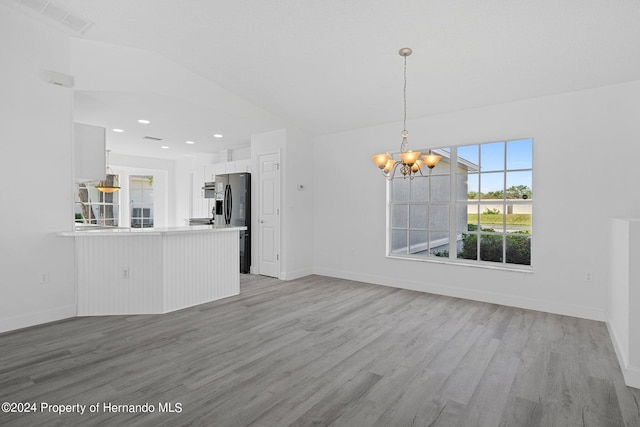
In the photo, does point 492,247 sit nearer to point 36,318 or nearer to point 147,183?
point 36,318

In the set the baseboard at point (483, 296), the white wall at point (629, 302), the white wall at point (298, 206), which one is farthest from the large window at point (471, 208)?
the white wall at point (298, 206)

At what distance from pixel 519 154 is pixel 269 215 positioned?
4119 mm

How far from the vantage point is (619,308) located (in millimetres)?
2811

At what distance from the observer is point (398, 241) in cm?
561

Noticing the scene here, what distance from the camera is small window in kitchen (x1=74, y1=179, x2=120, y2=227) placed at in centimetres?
762

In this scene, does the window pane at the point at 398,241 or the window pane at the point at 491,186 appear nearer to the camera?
the window pane at the point at 491,186

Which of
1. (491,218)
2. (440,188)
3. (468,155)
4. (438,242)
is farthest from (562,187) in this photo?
(438,242)

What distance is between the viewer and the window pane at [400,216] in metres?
5.52

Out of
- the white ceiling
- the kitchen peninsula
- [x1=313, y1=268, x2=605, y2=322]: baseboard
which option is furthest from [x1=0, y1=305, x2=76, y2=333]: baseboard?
[x1=313, y1=268, x2=605, y2=322]: baseboard

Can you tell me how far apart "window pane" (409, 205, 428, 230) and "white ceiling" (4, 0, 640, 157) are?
1.54 meters

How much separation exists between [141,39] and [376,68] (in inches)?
111

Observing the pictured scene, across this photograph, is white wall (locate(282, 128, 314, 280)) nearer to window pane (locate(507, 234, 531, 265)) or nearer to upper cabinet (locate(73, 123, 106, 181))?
upper cabinet (locate(73, 123, 106, 181))

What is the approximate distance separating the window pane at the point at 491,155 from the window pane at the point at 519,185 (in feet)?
0.99

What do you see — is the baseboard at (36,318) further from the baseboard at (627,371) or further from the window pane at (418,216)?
the baseboard at (627,371)
